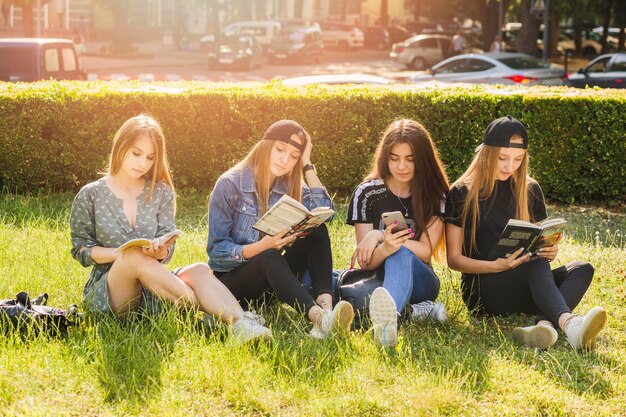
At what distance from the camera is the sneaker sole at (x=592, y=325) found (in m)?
4.93

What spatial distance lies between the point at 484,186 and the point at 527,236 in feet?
1.83

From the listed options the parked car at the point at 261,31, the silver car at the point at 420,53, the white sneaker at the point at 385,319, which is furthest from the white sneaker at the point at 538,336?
the parked car at the point at 261,31

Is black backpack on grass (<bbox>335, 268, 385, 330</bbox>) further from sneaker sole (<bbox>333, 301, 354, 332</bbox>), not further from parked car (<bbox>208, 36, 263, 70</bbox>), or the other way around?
parked car (<bbox>208, 36, 263, 70</bbox>)

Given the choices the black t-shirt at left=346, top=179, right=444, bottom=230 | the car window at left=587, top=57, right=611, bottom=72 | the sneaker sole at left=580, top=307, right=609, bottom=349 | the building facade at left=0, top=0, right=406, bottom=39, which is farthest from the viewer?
the building facade at left=0, top=0, right=406, bottom=39

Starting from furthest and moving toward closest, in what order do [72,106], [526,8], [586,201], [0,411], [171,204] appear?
[526,8]
[586,201]
[72,106]
[171,204]
[0,411]

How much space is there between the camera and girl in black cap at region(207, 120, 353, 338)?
5.41 m

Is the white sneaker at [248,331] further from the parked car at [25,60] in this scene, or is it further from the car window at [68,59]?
the car window at [68,59]

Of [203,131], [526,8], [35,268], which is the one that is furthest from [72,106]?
[526,8]

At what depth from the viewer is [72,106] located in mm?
9867

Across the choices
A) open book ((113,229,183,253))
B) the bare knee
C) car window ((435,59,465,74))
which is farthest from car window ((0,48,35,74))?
open book ((113,229,183,253))

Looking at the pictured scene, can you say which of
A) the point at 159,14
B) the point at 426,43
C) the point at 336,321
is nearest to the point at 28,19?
the point at 426,43

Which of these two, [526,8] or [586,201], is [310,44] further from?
[586,201]

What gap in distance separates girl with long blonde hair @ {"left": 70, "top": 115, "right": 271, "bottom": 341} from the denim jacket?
0.27 metres

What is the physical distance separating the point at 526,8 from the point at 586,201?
67.2ft
